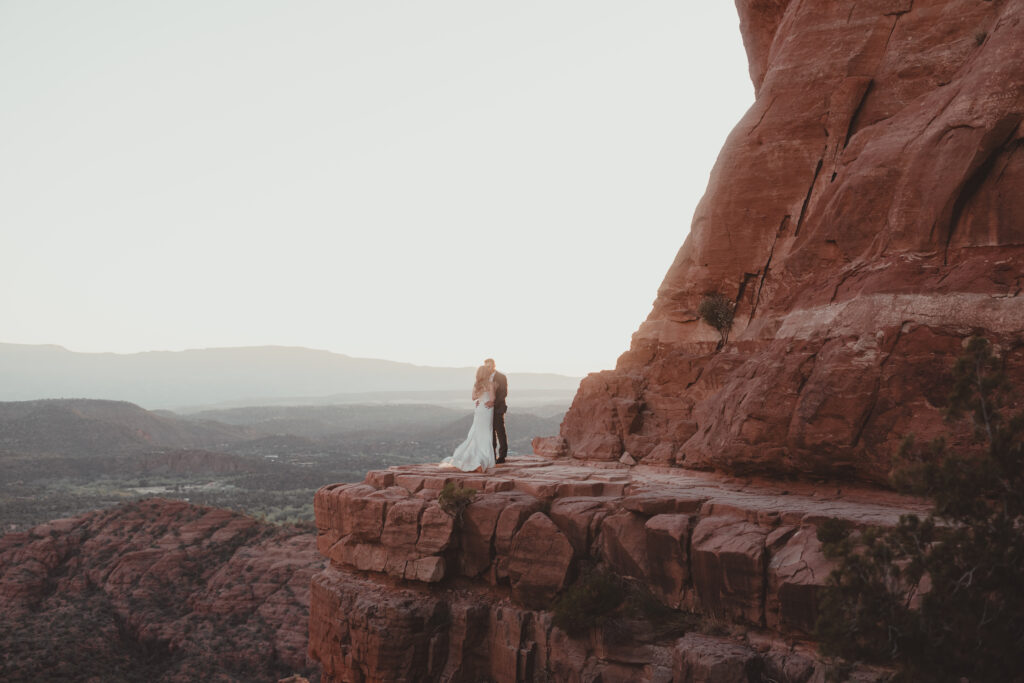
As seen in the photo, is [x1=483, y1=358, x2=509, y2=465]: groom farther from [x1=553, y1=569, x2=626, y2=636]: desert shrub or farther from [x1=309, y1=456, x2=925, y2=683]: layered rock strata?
[x1=553, y1=569, x2=626, y2=636]: desert shrub

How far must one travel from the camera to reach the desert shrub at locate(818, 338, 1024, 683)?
23.2 feet

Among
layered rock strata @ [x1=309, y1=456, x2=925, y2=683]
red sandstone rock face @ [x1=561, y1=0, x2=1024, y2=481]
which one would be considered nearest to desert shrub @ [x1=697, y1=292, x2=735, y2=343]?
red sandstone rock face @ [x1=561, y1=0, x2=1024, y2=481]

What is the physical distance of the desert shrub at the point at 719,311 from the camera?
1653 cm

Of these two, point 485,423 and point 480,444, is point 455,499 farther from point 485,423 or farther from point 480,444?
point 485,423

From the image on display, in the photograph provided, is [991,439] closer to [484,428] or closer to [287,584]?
[484,428]

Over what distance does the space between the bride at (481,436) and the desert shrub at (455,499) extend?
7.64ft

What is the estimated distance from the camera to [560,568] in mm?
12227

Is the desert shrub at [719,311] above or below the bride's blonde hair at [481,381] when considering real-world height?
above

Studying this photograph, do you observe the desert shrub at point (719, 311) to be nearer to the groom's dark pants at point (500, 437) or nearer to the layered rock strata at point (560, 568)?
the layered rock strata at point (560, 568)

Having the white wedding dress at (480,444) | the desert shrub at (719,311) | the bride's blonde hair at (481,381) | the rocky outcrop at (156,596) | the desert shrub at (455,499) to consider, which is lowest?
the rocky outcrop at (156,596)

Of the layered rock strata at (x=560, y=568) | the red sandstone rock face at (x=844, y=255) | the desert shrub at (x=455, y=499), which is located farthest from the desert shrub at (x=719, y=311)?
the desert shrub at (x=455, y=499)

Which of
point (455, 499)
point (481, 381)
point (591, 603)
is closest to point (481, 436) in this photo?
point (481, 381)

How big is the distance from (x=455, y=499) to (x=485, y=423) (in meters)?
3.05

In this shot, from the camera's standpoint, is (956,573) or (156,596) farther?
(156,596)
